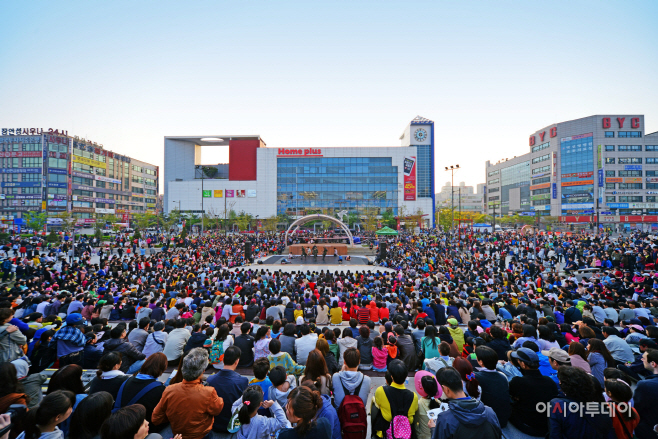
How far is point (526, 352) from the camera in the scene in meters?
3.88

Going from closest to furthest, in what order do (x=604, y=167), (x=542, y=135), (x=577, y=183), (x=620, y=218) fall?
(x=620, y=218) < (x=604, y=167) < (x=577, y=183) < (x=542, y=135)

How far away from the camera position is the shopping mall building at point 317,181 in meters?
72.4

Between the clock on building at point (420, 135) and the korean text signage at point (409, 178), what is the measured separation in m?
5.93

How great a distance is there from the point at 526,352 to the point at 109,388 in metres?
5.31

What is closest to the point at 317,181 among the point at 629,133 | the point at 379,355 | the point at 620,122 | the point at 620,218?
the point at 620,218

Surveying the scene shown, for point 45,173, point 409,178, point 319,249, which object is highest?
point 409,178

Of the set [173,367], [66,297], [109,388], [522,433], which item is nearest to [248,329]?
[173,367]

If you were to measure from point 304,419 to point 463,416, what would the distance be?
4.79ft

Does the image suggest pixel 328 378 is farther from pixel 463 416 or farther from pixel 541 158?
pixel 541 158

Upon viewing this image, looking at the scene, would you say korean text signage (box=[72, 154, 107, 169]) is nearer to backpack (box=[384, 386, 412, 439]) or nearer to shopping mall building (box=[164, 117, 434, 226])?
shopping mall building (box=[164, 117, 434, 226])

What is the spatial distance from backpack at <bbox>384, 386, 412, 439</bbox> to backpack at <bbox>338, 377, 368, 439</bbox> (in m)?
0.30

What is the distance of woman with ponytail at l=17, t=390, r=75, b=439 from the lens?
259 centimetres

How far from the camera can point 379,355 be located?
5.55 meters

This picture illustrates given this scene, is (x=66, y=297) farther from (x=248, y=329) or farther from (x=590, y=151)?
(x=590, y=151)
